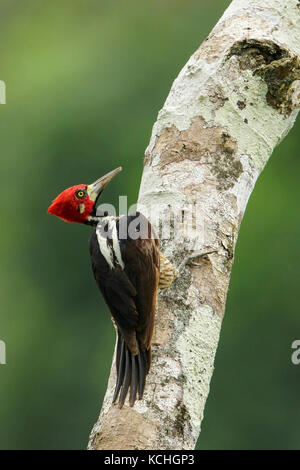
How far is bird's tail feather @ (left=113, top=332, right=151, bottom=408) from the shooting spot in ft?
17.1

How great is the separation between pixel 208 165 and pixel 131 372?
1.26m

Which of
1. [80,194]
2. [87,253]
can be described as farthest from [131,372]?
[87,253]

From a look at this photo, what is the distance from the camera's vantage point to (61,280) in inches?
850

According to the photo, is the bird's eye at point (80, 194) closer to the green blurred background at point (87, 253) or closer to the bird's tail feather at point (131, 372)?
the bird's tail feather at point (131, 372)

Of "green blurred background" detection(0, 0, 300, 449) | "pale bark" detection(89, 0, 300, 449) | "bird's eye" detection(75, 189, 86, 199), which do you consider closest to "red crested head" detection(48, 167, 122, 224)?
"bird's eye" detection(75, 189, 86, 199)

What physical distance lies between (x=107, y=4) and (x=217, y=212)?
24.2 m

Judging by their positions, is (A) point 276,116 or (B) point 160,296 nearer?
(B) point 160,296

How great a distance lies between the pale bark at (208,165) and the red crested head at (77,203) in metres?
0.49

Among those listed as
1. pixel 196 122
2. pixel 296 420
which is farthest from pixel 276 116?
pixel 296 420

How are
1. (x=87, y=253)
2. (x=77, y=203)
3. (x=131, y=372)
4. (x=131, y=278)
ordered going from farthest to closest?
(x=87, y=253), (x=77, y=203), (x=131, y=278), (x=131, y=372)

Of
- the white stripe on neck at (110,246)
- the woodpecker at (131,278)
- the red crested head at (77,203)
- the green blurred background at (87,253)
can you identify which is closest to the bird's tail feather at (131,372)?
the woodpecker at (131,278)

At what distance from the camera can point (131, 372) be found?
5402mm

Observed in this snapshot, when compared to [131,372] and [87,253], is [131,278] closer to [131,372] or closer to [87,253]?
[131,372]
